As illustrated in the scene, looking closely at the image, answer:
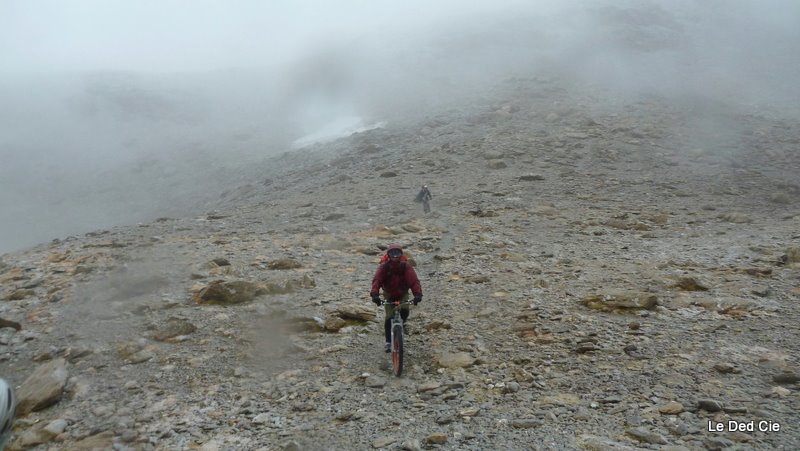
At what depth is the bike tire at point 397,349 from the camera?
24.8ft

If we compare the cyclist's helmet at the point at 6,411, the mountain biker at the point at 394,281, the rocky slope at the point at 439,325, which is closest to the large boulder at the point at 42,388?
the rocky slope at the point at 439,325

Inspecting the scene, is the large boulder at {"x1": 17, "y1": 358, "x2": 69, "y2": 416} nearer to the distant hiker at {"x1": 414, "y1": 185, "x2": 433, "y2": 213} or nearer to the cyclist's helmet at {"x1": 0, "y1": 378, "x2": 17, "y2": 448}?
the cyclist's helmet at {"x1": 0, "y1": 378, "x2": 17, "y2": 448}

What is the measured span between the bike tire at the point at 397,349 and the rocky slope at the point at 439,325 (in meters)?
0.23

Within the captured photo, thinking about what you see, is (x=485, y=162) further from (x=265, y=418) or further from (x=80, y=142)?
(x=80, y=142)

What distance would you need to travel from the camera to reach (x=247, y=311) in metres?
10.3

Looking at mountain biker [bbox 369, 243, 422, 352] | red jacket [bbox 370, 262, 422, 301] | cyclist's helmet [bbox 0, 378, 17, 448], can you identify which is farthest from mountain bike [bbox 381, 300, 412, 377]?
cyclist's helmet [bbox 0, 378, 17, 448]

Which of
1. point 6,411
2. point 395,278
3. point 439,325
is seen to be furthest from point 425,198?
point 6,411

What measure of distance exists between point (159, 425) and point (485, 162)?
21580 mm

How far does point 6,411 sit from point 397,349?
15.4 feet

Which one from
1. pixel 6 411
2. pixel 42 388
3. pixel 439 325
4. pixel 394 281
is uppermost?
pixel 394 281

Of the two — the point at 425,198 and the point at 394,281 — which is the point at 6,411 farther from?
the point at 425,198

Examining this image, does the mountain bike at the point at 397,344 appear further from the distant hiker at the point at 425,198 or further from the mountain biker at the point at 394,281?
the distant hiker at the point at 425,198

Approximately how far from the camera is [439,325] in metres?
9.40

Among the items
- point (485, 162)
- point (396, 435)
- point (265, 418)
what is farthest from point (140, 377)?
point (485, 162)
